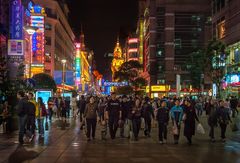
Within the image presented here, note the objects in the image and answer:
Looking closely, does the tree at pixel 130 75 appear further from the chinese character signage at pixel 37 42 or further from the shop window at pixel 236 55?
the shop window at pixel 236 55

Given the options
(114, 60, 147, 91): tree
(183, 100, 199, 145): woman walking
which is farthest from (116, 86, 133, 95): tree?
(183, 100, 199, 145): woman walking

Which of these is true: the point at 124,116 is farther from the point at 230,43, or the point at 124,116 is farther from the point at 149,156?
the point at 230,43

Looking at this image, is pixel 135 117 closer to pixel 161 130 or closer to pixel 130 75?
pixel 161 130

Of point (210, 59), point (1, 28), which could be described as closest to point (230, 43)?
point (210, 59)

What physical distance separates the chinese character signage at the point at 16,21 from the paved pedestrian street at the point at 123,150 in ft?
51.9

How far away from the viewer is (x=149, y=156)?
13.5 metres

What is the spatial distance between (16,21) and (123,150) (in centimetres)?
2108

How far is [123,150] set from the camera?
14867 millimetres

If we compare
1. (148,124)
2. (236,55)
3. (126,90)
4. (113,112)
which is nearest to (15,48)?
(113,112)

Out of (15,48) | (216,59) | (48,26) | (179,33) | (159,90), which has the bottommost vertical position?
(159,90)

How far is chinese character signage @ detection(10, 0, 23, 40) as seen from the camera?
1302 inches

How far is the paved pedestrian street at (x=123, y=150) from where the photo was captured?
1276cm

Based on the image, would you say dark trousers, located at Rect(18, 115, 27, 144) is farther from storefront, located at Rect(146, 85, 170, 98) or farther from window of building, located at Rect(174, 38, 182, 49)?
window of building, located at Rect(174, 38, 182, 49)

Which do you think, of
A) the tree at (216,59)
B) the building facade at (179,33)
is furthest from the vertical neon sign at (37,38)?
the building facade at (179,33)
